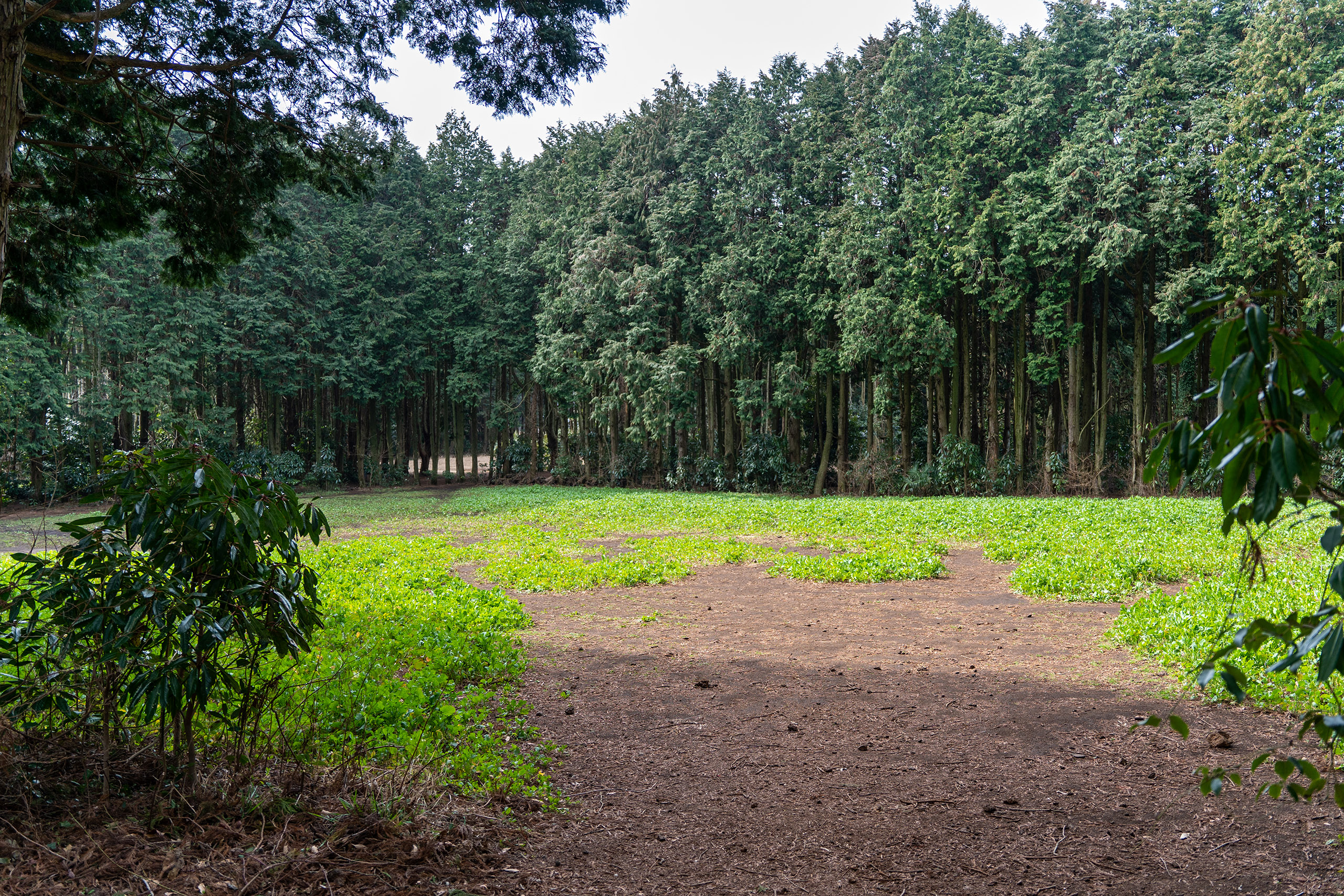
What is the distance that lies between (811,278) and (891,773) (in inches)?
922

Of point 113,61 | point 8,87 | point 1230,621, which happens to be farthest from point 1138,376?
point 8,87

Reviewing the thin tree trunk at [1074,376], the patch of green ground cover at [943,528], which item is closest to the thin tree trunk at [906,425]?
the patch of green ground cover at [943,528]

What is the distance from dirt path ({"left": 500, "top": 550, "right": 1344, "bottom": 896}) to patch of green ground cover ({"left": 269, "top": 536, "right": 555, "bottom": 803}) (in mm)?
280

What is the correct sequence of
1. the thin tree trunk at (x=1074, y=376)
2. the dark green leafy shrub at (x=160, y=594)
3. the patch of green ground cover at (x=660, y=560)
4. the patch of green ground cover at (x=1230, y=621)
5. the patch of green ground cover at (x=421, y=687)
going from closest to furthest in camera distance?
the dark green leafy shrub at (x=160, y=594) < the patch of green ground cover at (x=421, y=687) < the patch of green ground cover at (x=1230, y=621) < the patch of green ground cover at (x=660, y=560) < the thin tree trunk at (x=1074, y=376)

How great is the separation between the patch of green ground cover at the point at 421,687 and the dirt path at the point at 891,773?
0.28m

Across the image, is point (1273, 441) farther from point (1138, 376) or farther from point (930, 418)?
point (930, 418)

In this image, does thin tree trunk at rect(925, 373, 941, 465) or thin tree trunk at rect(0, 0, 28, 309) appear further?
thin tree trunk at rect(925, 373, 941, 465)

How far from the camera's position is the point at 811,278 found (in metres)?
26.5

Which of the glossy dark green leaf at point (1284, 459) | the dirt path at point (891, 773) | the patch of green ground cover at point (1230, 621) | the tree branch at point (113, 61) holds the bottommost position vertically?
the dirt path at point (891, 773)

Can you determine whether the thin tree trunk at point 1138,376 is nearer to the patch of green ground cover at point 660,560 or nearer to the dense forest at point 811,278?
the dense forest at point 811,278

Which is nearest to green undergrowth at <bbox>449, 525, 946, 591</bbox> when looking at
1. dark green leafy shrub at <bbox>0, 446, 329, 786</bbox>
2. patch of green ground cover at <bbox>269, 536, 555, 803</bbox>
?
patch of green ground cover at <bbox>269, 536, 555, 803</bbox>

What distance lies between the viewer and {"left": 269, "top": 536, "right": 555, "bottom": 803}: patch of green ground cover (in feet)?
13.3

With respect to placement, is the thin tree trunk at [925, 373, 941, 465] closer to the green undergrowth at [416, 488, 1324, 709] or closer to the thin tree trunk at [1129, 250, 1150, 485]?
the green undergrowth at [416, 488, 1324, 709]

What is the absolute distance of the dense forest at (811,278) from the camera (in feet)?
70.2
